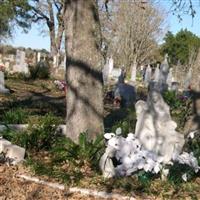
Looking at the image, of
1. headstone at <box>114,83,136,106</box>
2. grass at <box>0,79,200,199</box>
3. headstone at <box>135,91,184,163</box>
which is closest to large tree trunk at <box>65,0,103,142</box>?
grass at <box>0,79,200,199</box>

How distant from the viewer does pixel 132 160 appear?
6059 mm

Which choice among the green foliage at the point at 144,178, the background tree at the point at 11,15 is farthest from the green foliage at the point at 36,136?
the background tree at the point at 11,15

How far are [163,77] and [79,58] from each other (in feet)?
55.3

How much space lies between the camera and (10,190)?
17.6ft

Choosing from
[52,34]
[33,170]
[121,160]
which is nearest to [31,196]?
[33,170]

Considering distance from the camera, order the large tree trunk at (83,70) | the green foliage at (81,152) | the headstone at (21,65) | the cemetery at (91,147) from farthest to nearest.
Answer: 1. the headstone at (21,65)
2. the large tree trunk at (83,70)
3. the green foliage at (81,152)
4. the cemetery at (91,147)

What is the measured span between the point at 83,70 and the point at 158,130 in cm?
149

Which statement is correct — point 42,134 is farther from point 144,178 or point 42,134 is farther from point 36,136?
point 144,178

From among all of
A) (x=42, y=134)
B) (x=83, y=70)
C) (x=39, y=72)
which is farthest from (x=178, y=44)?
(x=42, y=134)

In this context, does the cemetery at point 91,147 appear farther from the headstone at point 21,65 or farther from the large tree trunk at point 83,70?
the headstone at point 21,65

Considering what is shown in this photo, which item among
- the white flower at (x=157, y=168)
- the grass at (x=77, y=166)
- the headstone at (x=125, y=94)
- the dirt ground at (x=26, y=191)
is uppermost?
the white flower at (x=157, y=168)

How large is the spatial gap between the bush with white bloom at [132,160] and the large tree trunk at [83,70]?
0.96 meters

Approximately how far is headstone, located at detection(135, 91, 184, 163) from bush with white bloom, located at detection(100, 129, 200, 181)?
4.0 inches

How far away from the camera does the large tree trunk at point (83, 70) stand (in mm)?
7152
